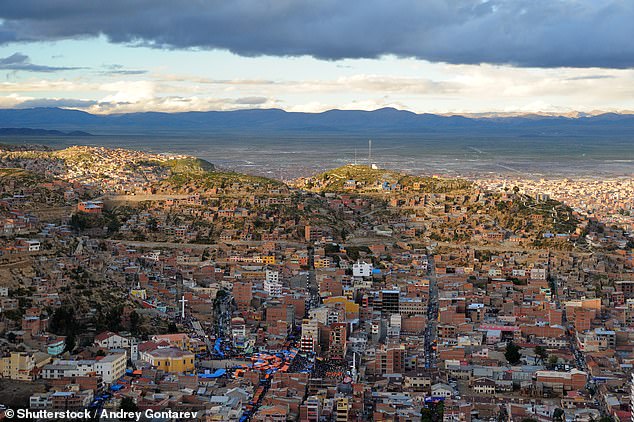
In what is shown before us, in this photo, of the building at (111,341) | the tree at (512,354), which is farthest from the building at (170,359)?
the tree at (512,354)

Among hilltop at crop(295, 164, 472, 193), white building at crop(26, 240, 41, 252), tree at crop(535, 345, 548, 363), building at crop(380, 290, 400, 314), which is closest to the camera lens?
tree at crop(535, 345, 548, 363)

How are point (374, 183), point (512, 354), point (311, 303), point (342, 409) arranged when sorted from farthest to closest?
point (374, 183) → point (311, 303) → point (512, 354) → point (342, 409)

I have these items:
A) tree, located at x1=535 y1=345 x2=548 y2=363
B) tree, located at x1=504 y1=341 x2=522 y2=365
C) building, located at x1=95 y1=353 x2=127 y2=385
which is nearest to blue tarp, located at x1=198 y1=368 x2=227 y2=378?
building, located at x1=95 y1=353 x2=127 y2=385

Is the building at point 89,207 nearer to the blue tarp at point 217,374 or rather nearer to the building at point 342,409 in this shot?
the blue tarp at point 217,374

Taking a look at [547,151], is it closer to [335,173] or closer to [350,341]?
[335,173]

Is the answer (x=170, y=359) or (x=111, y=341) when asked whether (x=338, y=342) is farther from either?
(x=111, y=341)

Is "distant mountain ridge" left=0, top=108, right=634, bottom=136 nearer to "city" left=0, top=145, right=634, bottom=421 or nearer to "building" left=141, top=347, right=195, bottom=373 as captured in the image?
"city" left=0, top=145, right=634, bottom=421

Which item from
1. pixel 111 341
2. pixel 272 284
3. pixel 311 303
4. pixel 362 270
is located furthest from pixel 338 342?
pixel 362 270
